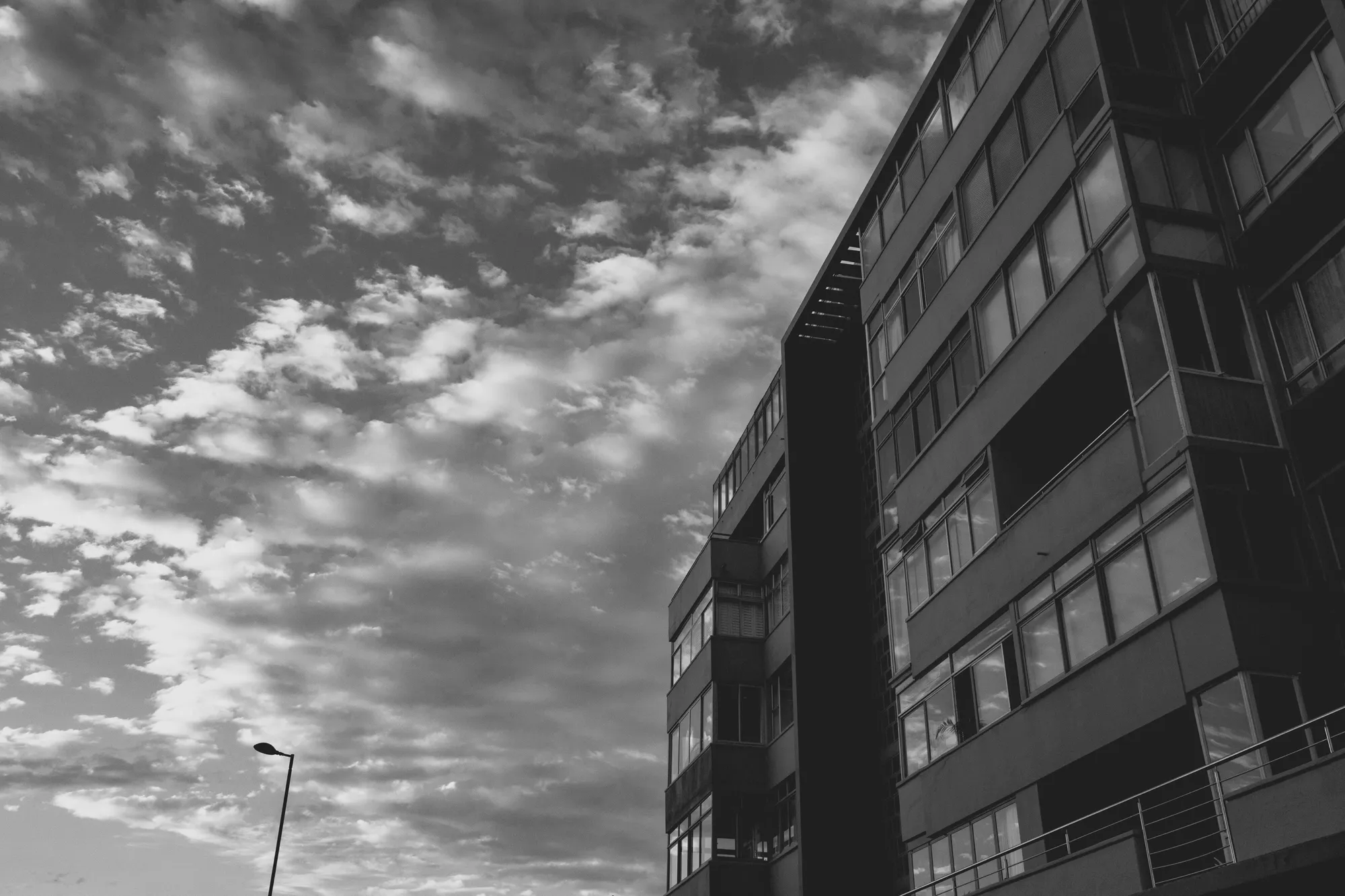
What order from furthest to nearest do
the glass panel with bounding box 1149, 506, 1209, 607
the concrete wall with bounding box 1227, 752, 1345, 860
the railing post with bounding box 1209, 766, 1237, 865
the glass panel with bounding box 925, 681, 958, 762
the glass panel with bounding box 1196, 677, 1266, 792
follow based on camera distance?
the glass panel with bounding box 925, 681, 958, 762, the glass panel with bounding box 1149, 506, 1209, 607, the glass panel with bounding box 1196, 677, 1266, 792, the railing post with bounding box 1209, 766, 1237, 865, the concrete wall with bounding box 1227, 752, 1345, 860

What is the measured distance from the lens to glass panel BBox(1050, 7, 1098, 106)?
1933cm

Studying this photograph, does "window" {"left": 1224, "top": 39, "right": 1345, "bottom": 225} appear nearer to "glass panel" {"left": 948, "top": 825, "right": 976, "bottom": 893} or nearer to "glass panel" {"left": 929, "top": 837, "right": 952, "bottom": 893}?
"glass panel" {"left": 948, "top": 825, "right": 976, "bottom": 893}

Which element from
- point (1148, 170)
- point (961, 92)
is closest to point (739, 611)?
point (961, 92)

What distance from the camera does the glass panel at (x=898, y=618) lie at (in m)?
24.3

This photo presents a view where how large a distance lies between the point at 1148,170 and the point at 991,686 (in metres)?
8.94

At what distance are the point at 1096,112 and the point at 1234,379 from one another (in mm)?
5337

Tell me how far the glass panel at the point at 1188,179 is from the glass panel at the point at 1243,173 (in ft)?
1.41

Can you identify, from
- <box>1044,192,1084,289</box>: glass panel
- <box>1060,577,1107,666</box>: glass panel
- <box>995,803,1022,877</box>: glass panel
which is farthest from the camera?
<box>1044,192,1084,289</box>: glass panel

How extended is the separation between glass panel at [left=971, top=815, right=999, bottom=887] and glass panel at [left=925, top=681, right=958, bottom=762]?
152cm

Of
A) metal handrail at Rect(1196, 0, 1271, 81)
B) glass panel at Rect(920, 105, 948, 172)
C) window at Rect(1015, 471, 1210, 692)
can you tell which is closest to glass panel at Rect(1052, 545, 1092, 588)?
window at Rect(1015, 471, 1210, 692)

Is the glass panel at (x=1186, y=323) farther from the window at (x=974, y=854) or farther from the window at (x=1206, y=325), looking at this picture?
the window at (x=974, y=854)

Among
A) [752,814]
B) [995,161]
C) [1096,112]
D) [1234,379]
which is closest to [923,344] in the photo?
[995,161]

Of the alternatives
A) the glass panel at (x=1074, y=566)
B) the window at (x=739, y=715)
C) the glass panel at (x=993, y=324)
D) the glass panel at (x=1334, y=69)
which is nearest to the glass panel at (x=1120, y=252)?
the glass panel at (x=993, y=324)

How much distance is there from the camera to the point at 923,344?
24.3 meters
